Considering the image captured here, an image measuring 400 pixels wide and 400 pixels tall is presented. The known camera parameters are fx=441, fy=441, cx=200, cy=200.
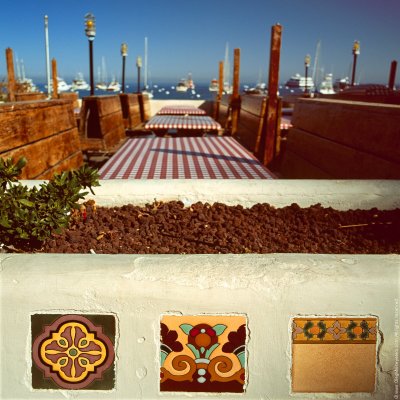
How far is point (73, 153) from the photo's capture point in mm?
5414

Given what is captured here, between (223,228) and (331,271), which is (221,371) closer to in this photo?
(331,271)

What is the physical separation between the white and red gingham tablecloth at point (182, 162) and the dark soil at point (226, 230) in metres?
1.04

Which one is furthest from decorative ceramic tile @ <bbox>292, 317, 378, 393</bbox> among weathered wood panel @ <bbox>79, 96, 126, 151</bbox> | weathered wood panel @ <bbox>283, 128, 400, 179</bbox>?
weathered wood panel @ <bbox>79, 96, 126, 151</bbox>

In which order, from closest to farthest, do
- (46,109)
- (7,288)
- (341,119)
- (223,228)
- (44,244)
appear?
(7,288) < (44,244) < (223,228) < (46,109) < (341,119)

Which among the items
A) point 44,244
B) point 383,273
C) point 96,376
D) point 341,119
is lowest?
point 96,376

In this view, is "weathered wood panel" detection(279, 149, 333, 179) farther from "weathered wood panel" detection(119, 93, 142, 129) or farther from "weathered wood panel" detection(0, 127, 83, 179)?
"weathered wood panel" detection(119, 93, 142, 129)

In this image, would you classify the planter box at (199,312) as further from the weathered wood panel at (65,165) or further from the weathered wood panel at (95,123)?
the weathered wood panel at (95,123)

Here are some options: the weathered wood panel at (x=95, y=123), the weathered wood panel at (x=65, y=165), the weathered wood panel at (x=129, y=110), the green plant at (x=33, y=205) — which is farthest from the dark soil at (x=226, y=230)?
the weathered wood panel at (x=129, y=110)

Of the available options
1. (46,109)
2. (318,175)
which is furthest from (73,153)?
(318,175)

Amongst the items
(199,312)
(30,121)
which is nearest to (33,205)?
(199,312)

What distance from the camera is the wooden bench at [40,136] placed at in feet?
11.5

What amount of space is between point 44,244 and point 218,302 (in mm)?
1261

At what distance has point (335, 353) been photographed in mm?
1796

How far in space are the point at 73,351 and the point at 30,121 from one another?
9.01ft
